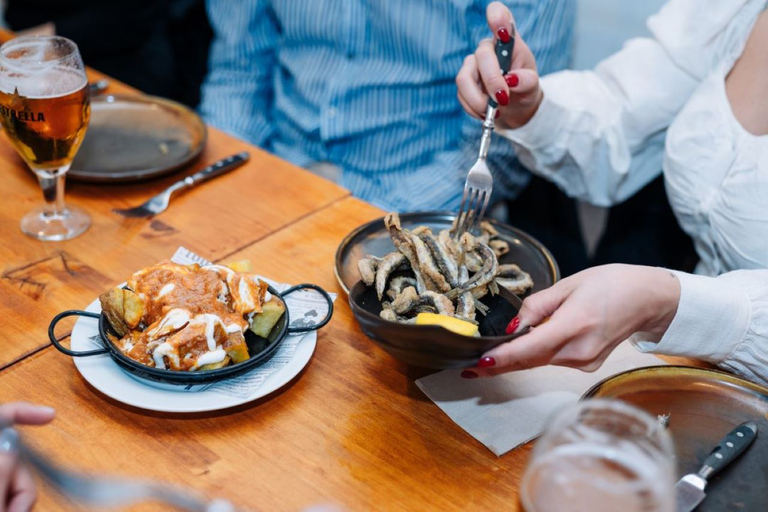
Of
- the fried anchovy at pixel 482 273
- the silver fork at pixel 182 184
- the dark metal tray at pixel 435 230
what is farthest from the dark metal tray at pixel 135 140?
the fried anchovy at pixel 482 273

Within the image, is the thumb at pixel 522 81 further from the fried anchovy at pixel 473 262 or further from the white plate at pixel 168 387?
the white plate at pixel 168 387

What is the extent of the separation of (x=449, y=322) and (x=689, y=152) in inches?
29.9

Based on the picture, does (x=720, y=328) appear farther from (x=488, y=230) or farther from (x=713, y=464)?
(x=488, y=230)

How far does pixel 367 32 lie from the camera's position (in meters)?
2.00

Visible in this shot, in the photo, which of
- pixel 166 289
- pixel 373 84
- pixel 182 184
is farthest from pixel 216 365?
pixel 373 84

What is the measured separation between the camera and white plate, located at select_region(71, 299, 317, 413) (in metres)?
0.87

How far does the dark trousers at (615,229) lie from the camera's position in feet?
6.28

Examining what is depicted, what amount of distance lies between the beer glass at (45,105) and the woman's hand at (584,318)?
0.74 m

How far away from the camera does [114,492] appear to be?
0.76 meters

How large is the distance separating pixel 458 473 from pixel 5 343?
624 mm

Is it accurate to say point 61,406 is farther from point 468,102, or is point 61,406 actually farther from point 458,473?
point 468,102

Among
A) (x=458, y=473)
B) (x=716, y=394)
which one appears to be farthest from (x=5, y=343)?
(x=716, y=394)

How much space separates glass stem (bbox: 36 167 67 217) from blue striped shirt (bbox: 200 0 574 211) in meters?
0.87

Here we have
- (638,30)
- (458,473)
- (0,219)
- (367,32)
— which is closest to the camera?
(458,473)
